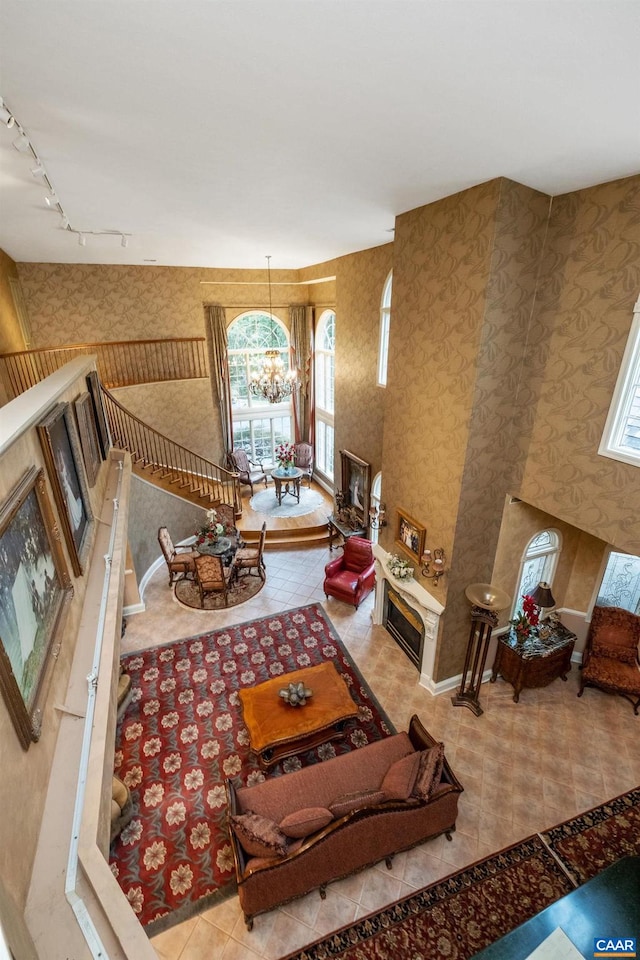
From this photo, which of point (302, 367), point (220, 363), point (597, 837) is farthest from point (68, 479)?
point (302, 367)

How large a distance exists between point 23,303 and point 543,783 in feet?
37.5

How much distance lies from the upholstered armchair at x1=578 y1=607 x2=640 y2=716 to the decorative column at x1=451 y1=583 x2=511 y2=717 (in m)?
1.41

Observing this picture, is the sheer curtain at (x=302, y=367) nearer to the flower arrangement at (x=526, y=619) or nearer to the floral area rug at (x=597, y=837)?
the flower arrangement at (x=526, y=619)

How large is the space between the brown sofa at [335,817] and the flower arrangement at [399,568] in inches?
72.9

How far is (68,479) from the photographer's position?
121 inches

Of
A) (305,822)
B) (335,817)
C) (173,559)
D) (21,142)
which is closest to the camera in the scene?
(21,142)

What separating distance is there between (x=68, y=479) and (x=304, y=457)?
8876 millimetres

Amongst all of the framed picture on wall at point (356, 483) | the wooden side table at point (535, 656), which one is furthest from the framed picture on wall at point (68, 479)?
the framed picture on wall at point (356, 483)

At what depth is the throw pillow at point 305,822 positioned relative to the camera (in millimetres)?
3348

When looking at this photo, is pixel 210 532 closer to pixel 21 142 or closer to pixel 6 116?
pixel 21 142

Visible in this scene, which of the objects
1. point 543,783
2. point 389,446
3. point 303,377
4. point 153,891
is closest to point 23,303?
point 303,377

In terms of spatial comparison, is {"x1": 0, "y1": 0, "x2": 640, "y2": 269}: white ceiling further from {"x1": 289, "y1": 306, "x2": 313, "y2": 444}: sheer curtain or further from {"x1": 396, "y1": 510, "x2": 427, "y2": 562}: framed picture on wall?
{"x1": 289, "y1": 306, "x2": 313, "y2": 444}: sheer curtain

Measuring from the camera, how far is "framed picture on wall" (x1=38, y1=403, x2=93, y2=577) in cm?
263

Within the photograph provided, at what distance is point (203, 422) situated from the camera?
10625 millimetres
